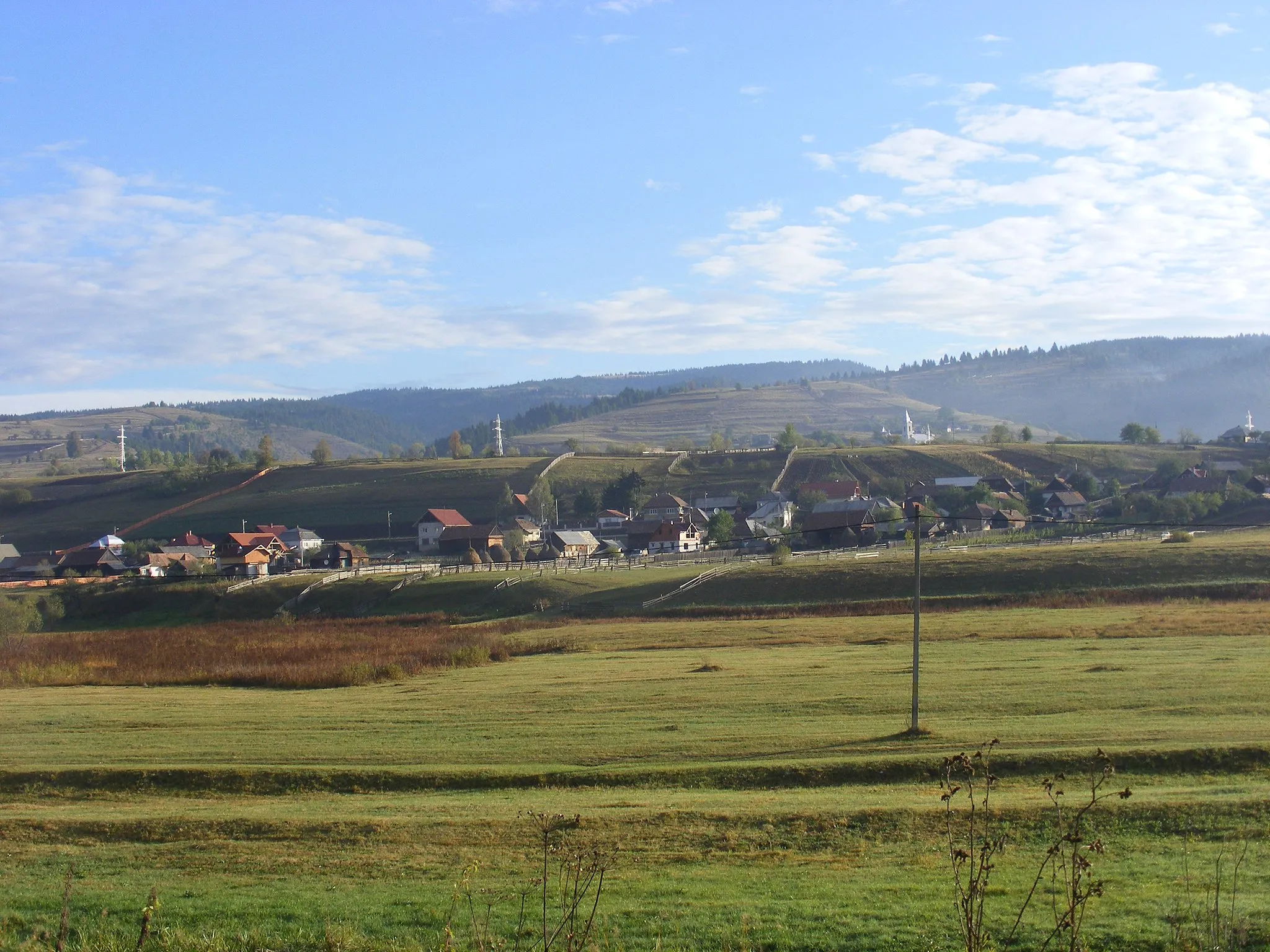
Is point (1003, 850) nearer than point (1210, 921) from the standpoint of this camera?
No

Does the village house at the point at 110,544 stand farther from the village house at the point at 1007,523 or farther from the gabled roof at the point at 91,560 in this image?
the village house at the point at 1007,523

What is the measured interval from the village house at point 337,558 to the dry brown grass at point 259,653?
85.7 ft

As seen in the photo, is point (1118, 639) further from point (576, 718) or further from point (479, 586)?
point (479, 586)

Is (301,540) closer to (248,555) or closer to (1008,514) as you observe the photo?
(248,555)

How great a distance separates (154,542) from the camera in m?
109

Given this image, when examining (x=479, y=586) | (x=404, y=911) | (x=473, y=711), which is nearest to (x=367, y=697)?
(x=473, y=711)

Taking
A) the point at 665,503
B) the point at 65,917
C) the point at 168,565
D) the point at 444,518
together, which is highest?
the point at 665,503

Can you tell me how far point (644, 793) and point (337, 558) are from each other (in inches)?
3137

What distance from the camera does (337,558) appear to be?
96.5 metres

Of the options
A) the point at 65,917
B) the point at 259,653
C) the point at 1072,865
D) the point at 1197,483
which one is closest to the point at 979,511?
the point at 1197,483

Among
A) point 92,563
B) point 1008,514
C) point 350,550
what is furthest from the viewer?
point 1008,514

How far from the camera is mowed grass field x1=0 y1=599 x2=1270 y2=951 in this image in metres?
13.4

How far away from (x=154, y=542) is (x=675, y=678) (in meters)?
85.8

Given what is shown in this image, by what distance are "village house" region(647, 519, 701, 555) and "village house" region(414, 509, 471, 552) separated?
68.9ft
